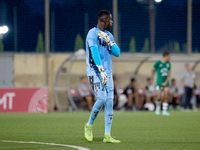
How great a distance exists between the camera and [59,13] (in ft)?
64.0

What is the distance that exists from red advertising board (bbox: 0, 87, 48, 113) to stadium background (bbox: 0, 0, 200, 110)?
1929 mm

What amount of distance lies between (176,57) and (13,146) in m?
15.6

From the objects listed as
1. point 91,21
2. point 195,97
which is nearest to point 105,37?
point 91,21

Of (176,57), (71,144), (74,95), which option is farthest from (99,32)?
(176,57)

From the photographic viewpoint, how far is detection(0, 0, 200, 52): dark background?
62.2 feet

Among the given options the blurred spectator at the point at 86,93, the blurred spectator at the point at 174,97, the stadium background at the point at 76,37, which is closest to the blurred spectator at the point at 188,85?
the blurred spectator at the point at 174,97

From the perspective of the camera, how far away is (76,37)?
64.4 feet

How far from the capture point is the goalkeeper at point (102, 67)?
631 cm

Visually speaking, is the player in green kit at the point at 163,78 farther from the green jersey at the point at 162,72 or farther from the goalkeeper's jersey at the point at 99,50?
the goalkeeper's jersey at the point at 99,50

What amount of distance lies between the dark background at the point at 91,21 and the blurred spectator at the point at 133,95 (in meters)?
2.40

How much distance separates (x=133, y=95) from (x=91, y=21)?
396 cm

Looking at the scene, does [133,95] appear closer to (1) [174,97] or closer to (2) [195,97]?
(1) [174,97]

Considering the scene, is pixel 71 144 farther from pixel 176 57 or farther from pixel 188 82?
pixel 176 57

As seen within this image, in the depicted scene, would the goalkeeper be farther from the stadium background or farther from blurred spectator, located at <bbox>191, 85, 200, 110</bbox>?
blurred spectator, located at <bbox>191, 85, 200, 110</bbox>
